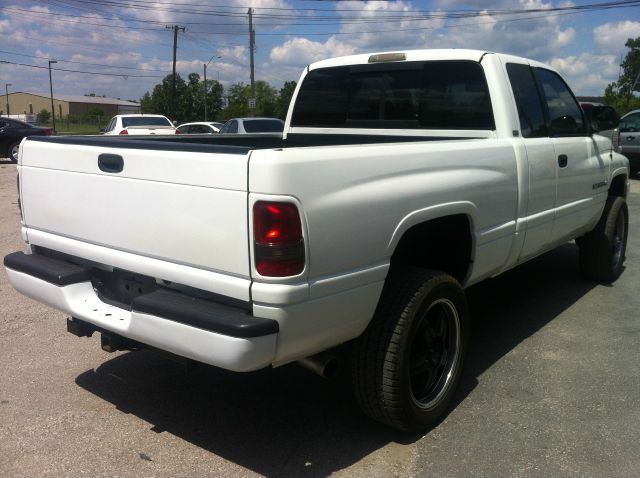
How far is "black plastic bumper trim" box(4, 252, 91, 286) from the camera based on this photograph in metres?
3.21

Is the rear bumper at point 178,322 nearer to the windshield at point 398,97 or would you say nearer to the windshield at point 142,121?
the windshield at point 398,97

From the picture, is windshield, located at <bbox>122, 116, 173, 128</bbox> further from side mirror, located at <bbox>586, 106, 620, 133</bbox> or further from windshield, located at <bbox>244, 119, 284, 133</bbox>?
side mirror, located at <bbox>586, 106, 620, 133</bbox>

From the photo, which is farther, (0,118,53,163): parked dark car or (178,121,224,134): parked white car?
(178,121,224,134): parked white car

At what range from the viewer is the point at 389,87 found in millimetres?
4691

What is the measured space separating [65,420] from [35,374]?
72cm

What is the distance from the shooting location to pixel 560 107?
5.01 m

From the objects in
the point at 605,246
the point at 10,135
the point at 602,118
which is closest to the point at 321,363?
the point at 602,118

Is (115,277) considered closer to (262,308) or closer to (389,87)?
(262,308)

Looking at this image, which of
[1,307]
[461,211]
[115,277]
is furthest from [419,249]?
[1,307]

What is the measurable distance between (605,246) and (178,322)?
467 centimetres

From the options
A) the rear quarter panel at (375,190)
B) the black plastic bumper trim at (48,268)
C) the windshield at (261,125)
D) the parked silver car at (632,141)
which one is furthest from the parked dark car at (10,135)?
the rear quarter panel at (375,190)

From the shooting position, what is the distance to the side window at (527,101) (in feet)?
14.1

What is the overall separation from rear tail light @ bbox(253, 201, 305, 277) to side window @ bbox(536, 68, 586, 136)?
115 inches

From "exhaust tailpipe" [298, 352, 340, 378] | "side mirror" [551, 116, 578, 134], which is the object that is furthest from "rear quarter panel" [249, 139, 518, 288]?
"side mirror" [551, 116, 578, 134]
